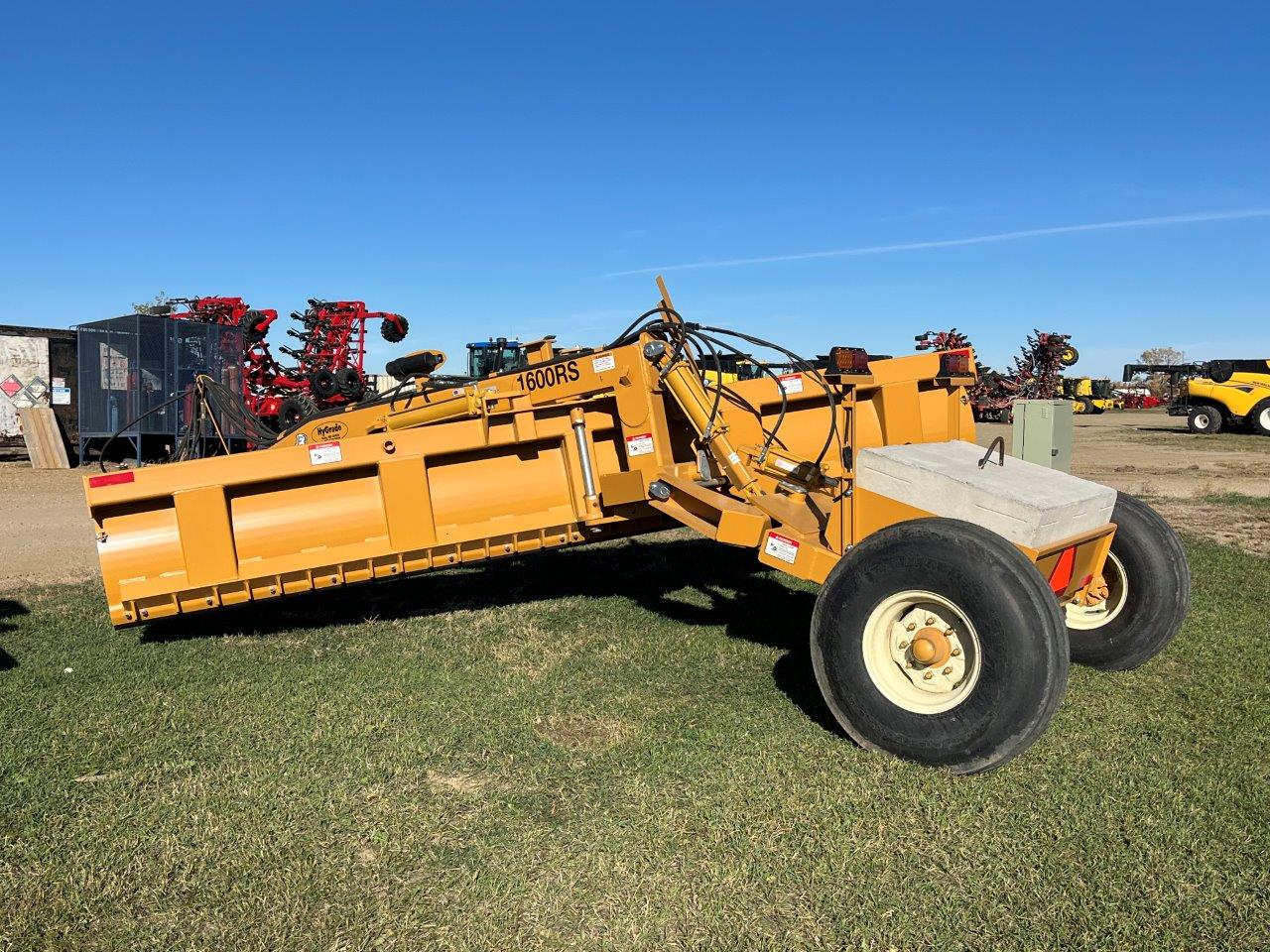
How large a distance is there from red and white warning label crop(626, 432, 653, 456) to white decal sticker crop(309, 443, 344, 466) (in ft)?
5.62

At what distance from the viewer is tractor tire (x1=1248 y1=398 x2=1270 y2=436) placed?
24984 mm

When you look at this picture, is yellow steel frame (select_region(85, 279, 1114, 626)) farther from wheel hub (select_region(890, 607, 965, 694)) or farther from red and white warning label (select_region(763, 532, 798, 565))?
wheel hub (select_region(890, 607, 965, 694))

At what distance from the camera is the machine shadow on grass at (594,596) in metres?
5.77

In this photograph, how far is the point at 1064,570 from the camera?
4.15 metres

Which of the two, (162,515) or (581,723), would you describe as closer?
(581,723)

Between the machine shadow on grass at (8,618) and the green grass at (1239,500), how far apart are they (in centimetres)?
1288

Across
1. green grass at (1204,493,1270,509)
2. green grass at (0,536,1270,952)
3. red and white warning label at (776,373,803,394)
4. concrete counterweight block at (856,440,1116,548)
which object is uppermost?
red and white warning label at (776,373,803,394)

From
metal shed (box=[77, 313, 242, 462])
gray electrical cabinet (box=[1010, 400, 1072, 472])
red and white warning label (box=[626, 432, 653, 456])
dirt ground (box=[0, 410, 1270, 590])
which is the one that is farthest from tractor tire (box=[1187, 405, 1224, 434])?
red and white warning label (box=[626, 432, 653, 456])

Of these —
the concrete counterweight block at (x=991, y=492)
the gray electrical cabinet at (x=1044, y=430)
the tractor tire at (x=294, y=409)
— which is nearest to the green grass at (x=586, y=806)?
the concrete counterweight block at (x=991, y=492)

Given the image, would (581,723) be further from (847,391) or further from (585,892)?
(847,391)

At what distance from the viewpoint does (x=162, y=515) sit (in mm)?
5336

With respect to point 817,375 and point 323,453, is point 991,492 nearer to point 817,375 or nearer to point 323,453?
point 817,375

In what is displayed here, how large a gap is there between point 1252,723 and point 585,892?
321 cm

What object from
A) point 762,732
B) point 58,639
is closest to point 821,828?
point 762,732
